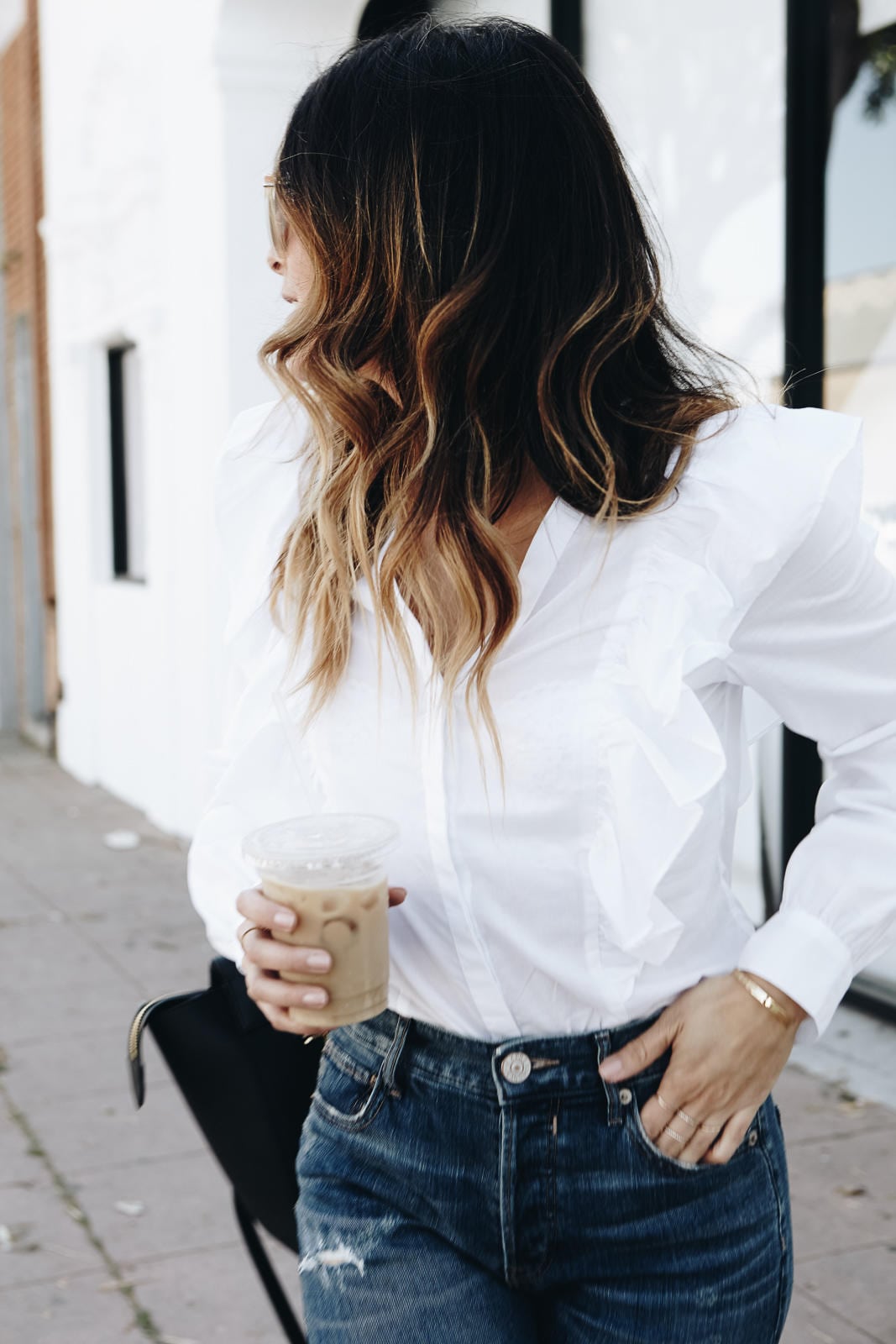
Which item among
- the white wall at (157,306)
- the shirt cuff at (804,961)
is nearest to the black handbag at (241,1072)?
the shirt cuff at (804,961)

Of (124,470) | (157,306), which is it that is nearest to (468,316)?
(157,306)

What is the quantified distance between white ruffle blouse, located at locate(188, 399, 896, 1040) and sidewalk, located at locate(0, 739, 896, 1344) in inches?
70.5

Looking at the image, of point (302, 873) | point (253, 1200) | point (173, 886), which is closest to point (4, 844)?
point (173, 886)

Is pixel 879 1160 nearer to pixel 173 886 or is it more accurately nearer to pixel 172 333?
pixel 173 886

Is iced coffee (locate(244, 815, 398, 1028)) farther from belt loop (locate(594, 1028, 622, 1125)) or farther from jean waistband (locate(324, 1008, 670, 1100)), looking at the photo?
belt loop (locate(594, 1028, 622, 1125))

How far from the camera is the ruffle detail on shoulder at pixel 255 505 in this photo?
1.62 metres

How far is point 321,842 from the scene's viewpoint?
1.37 m

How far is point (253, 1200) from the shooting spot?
1801mm

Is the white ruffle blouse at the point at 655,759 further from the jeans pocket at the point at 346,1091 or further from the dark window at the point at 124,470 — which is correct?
the dark window at the point at 124,470

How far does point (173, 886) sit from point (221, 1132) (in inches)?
196

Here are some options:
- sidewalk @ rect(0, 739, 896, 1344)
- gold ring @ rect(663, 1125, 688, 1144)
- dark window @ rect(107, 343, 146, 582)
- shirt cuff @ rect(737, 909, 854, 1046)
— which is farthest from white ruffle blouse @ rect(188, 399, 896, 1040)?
dark window @ rect(107, 343, 146, 582)

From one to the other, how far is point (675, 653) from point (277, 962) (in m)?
0.47

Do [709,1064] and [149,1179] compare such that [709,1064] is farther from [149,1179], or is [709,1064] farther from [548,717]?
[149,1179]

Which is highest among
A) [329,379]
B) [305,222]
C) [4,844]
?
[305,222]
